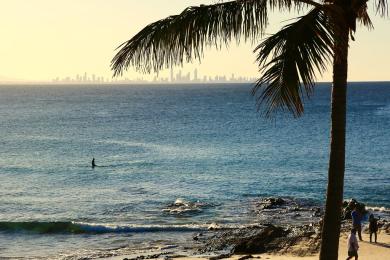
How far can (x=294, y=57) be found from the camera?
621 cm

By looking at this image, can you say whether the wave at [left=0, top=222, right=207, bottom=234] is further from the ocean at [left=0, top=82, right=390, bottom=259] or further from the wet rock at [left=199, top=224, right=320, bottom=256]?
the wet rock at [left=199, top=224, right=320, bottom=256]

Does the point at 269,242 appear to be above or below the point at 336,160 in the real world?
below

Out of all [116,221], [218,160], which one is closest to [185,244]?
[116,221]

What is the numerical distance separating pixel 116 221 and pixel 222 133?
2600 inches

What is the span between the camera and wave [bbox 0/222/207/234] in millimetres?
36969

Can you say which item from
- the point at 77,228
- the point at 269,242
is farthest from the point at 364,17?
the point at 77,228

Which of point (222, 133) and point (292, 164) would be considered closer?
point (292, 164)

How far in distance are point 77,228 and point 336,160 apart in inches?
1302

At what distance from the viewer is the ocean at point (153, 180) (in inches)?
1447

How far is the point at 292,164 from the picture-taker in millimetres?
67312

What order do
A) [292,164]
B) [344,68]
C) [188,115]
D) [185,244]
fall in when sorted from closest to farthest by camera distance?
1. [344,68]
2. [185,244]
3. [292,164]
4. [188,115]

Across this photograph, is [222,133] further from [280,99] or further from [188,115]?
[280,99]

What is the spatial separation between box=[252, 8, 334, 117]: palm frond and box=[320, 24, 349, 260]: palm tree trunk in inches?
24.6

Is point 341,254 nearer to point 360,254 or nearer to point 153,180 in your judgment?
point 360,254
